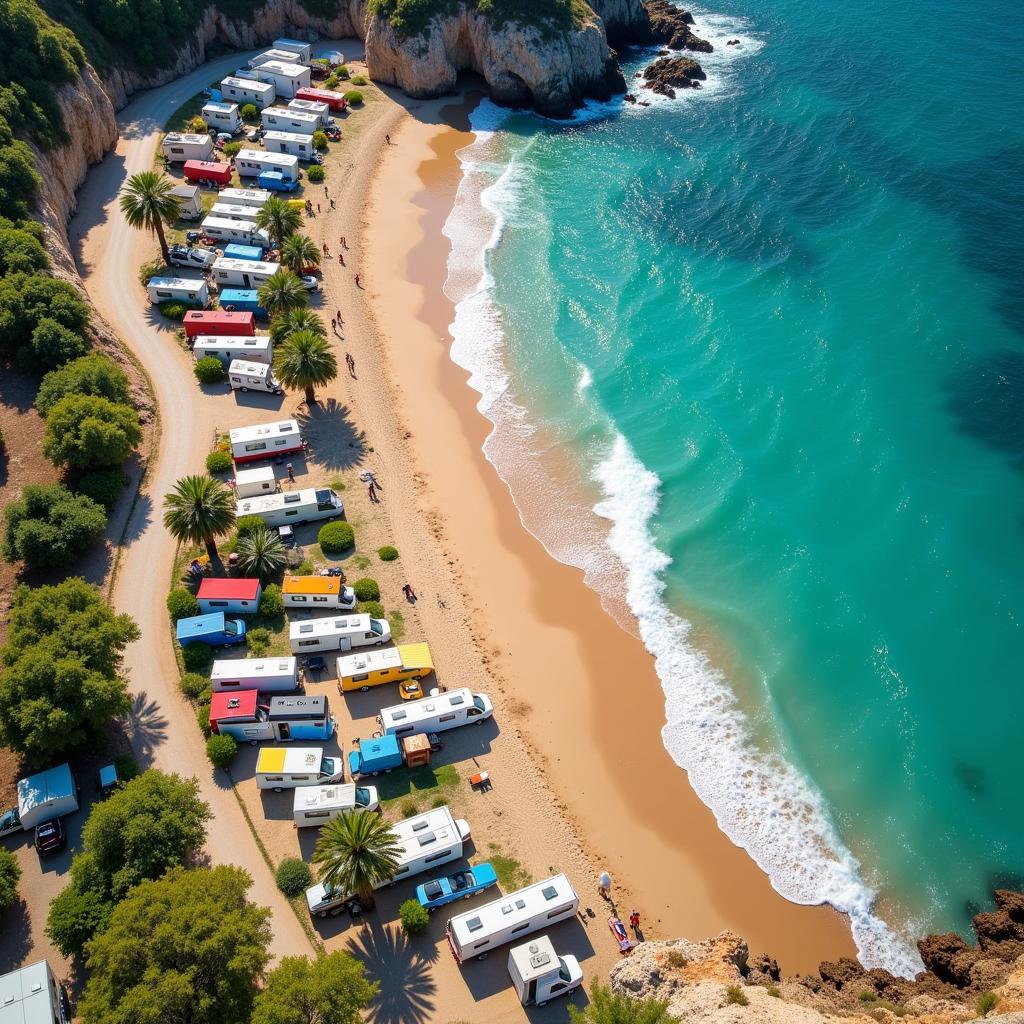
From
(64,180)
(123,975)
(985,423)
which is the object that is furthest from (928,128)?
(123,975)

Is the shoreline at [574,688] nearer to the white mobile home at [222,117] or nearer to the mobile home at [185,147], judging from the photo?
the mobile home at [185,147]

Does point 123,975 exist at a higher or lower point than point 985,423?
lower

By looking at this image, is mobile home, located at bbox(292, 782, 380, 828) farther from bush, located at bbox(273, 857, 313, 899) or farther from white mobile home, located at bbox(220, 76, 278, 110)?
white mobile home, located at bbox(220, 76, 278, 110)

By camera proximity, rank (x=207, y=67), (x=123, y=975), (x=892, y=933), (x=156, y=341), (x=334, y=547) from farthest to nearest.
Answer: (x=207, y=67) → (x=156, y=341) → (x=334, y=547) → (x=892, y=933) → (x=123, y=975)

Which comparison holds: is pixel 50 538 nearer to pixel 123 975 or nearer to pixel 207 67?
pixel 123 975

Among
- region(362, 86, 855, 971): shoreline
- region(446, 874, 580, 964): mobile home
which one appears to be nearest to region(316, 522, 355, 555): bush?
region(362, 86, 855, 971): shoreline

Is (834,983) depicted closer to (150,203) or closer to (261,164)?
(150,203)
